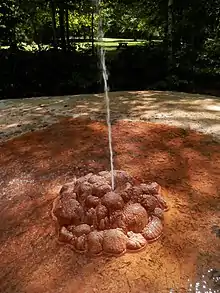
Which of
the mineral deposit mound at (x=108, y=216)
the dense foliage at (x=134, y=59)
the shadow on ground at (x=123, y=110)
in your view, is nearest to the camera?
the mineral deposit mound at (x=108, y=216)

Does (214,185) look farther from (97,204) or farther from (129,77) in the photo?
(129,77)

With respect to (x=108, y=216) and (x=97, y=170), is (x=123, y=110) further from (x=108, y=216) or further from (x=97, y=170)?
(x=108, y=216)

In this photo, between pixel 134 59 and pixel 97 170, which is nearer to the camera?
pixel 97 170

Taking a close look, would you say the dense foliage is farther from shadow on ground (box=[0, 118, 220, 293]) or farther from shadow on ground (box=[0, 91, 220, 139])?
shadow on ground (box=[0, 118, 220, 293])

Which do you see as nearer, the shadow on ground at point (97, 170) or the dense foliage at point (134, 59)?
the shadow on ground at point (97, 170)

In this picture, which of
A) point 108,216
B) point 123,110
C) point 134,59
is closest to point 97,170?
point 108,216

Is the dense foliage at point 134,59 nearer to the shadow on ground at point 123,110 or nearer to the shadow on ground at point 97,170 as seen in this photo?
the shadow on ground at point 123,110

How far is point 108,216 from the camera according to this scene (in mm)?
2396

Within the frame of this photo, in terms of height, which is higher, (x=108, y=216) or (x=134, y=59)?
(x=134, y=59)

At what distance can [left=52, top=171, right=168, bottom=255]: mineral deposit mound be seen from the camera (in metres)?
2.26

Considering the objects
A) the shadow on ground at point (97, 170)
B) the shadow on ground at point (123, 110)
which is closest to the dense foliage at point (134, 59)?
the shadow on ground at point (123, 110)

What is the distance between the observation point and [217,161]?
3.41 m

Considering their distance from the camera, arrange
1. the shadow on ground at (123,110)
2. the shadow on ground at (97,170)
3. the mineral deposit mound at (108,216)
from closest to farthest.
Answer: the shadow on ground at (97,170) < the mineral deposit mound at (108,216) < the shadow on ground at (123,110)

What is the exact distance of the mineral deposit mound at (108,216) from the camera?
2260 mm
